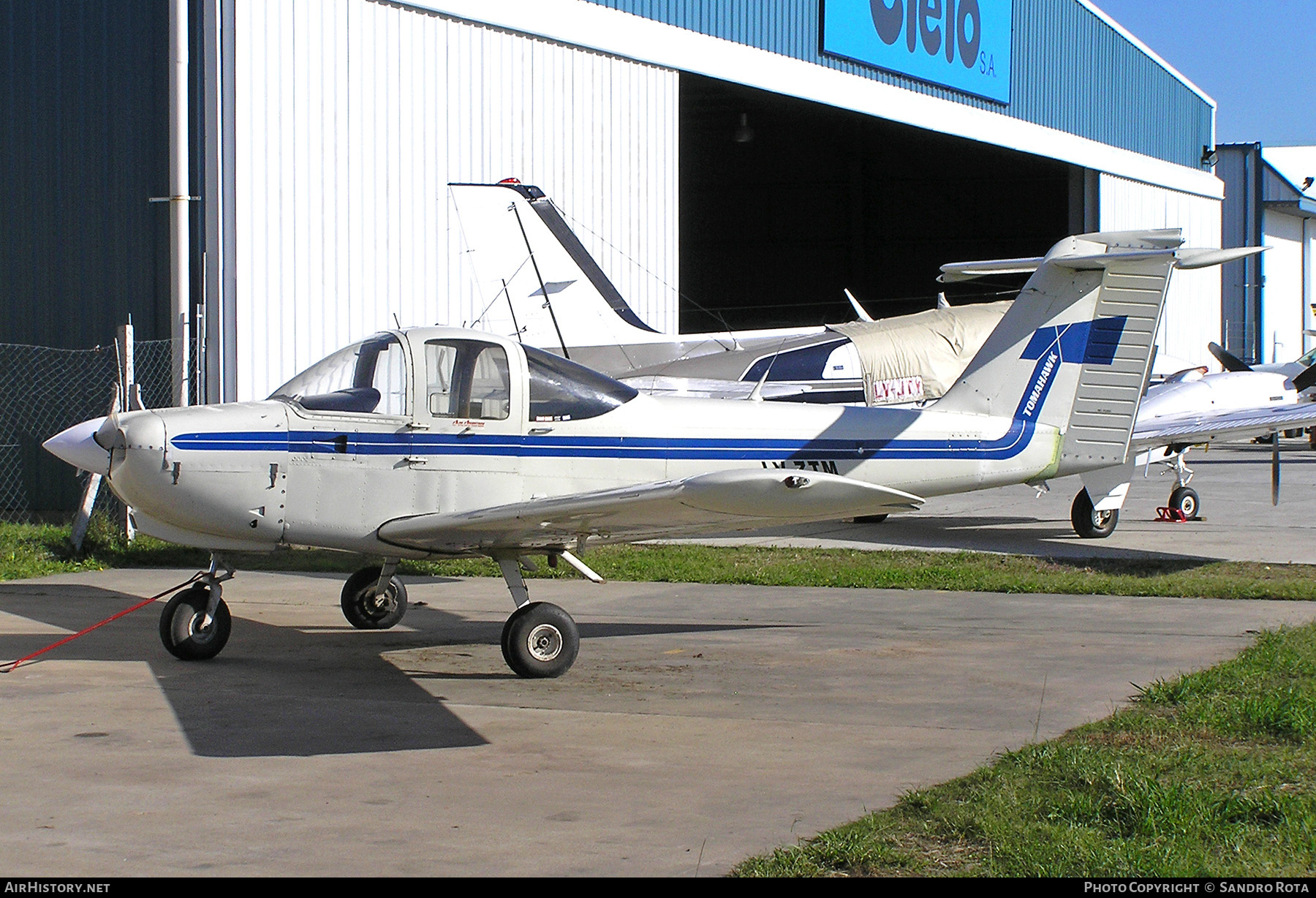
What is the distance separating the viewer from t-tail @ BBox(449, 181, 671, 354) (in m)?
14.0

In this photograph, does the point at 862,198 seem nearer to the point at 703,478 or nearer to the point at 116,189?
the point at 116,189

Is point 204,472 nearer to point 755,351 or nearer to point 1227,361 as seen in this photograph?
point 755,351

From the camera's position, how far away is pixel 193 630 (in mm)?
7496

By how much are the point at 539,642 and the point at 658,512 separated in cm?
110

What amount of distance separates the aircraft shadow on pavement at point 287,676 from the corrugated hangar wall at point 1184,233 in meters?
25.6

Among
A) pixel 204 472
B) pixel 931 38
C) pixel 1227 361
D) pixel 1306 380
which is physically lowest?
pixel 204 472

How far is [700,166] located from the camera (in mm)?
38156

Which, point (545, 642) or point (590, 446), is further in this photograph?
point (590, 446)

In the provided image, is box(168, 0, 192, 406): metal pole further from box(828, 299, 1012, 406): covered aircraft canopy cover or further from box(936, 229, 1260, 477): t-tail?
box(936, 229, 1260, 477): t-tail

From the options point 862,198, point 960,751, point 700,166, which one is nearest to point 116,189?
point 960,751

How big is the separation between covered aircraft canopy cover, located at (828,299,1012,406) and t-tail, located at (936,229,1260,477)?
6.29m

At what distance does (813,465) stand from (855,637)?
3.98 feet

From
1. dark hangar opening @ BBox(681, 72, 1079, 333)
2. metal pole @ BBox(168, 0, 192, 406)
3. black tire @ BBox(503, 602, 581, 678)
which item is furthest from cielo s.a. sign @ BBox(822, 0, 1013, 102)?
black tire @ BBox(503, 602, 581, 678)

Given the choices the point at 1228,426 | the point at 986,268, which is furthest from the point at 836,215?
the point at 986,268
